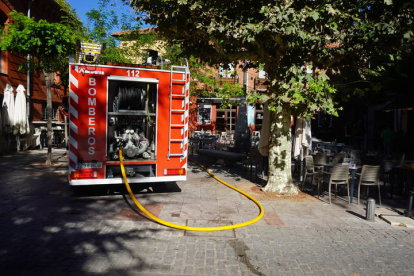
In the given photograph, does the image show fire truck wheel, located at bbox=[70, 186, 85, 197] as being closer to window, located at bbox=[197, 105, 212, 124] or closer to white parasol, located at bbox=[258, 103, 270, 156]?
white parasol, located at bbox=[258, 103, 270, 156]

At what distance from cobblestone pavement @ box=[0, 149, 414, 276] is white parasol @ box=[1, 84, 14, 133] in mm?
7645

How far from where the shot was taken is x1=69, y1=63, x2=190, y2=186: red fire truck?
21.0ft

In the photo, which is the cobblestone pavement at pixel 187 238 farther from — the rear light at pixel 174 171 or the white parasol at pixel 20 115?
the white parasol at pixel 20 115

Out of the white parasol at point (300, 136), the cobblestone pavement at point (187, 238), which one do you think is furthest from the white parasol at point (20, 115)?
the white parasol at point (300, 136)

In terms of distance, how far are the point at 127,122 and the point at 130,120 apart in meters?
0.09

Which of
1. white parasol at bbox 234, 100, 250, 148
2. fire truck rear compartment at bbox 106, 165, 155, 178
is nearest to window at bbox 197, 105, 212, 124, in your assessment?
white parasol at bbox 234, 100, 250, 148

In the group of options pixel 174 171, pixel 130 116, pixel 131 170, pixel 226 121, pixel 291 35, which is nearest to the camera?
pixel 291 35

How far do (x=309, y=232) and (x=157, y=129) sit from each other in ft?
12.4

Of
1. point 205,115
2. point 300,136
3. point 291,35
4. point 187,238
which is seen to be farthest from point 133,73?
point 205,115

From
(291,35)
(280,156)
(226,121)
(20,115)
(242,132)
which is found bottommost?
(280,156)

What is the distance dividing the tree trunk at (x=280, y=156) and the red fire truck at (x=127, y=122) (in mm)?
2307

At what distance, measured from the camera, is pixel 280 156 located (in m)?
7.82

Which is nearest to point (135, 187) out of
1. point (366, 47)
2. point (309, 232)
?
point (309, 232)

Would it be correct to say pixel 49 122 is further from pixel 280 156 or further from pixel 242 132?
pixel 280 156
